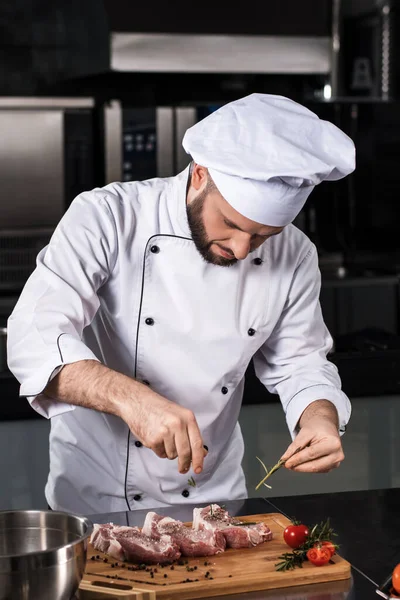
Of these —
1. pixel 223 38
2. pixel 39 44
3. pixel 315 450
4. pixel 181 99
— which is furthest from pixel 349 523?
pixel 181 99

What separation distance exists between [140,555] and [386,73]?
12.7 ft

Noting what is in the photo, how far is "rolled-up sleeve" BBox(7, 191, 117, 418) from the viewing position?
5.85 ft

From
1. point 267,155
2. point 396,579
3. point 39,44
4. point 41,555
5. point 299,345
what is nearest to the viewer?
point 41,555

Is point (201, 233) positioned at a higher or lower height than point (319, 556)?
higher

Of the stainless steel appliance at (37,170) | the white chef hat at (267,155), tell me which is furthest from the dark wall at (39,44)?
the white chef hat at (267,155)

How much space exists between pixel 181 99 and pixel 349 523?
3.58 meters

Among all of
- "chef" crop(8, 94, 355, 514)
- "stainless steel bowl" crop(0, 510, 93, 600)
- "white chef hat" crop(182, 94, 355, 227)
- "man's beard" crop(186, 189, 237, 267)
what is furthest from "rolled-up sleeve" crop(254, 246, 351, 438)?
"stainless steel bowl" crop(0, 510, 93, 600)

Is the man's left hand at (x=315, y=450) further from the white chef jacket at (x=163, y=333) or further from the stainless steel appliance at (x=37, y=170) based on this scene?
the stainless steel appliance at (x=37, y=170)

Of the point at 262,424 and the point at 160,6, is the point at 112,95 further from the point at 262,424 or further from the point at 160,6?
the point at 262,424

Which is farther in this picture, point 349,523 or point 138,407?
point 349,523

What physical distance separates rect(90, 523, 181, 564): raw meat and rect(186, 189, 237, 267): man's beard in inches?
23.5

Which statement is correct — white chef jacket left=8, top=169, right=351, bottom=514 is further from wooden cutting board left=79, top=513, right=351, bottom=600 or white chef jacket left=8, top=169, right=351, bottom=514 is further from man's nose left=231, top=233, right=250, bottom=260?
wooden cutting board left=79, top=513, right=351, bottom=600

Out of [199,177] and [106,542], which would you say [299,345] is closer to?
[199,177]

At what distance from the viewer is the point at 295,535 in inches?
65.4
